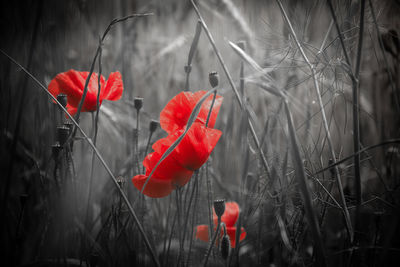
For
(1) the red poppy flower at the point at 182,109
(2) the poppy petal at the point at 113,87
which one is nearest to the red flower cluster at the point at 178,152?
(1) the red poppy flower at the point at 182,109

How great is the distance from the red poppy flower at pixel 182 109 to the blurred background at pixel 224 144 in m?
0.07

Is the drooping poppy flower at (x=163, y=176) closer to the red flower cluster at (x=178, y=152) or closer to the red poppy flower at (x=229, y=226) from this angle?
the red flower cluster at (x=178, y=152)

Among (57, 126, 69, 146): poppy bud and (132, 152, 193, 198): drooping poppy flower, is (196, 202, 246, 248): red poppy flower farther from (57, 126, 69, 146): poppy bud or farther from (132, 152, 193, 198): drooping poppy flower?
(57, 126, 69, 146): poppy bud

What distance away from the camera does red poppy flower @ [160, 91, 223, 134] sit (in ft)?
2.19

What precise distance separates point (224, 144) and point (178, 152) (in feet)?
1.28

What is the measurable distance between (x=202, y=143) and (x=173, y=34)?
134cm

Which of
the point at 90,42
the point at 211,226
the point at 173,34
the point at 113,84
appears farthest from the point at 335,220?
the point at 173,34

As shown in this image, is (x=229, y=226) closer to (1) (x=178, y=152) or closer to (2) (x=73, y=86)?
(1) (x=178, y=152)

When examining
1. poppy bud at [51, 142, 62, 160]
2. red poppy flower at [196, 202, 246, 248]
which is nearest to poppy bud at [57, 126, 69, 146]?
poppy bud at [51, 142, 62, 160]

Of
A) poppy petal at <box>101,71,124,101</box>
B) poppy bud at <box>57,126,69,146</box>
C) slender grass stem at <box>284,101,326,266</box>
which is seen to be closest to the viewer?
slender grass stem at <box>284,101,326,266</box>

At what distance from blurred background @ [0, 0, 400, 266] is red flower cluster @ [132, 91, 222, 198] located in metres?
0.06

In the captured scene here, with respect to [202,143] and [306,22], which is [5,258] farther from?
[306,22]

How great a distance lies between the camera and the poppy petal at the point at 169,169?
62 cm

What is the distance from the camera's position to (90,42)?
1228 mm
